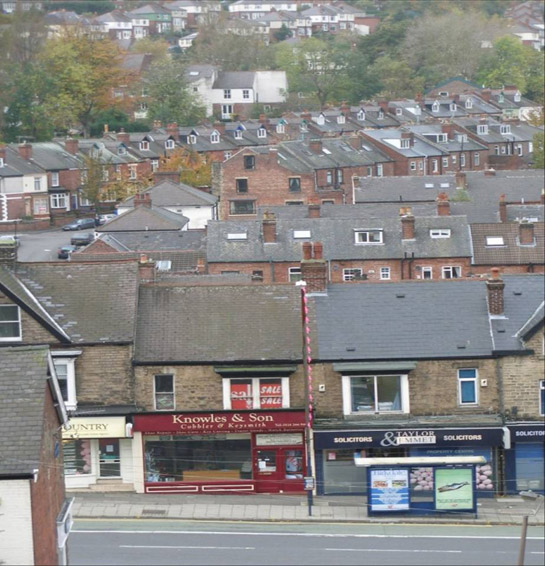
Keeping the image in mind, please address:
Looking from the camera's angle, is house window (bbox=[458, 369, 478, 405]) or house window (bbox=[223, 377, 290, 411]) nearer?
house window (bbox=[223, 377, 290, 411])

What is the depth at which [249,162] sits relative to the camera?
90.0m

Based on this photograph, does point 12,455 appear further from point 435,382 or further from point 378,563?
point 435,382

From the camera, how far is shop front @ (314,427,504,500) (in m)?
36.1

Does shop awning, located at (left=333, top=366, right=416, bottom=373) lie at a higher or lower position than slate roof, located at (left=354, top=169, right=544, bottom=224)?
higher

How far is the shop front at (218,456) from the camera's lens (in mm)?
36719

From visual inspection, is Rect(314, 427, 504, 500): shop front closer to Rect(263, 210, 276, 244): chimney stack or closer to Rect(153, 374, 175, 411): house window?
Rect(153, 374, 175, 411): house window

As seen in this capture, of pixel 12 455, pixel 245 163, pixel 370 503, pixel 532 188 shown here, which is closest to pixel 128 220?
pixel 245 163

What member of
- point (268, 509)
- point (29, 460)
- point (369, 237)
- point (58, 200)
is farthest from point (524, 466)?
point (58, 200)

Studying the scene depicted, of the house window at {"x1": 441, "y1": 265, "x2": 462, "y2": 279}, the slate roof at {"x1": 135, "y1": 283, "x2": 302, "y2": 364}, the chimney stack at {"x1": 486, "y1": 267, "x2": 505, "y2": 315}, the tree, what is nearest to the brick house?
the slate roof at {"x1": 135, "y1": 283, "x2": 302, "y2": 364}

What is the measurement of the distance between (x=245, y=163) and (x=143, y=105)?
55.7m

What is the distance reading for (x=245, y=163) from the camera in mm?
89812

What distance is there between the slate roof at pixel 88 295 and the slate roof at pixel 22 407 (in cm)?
1138

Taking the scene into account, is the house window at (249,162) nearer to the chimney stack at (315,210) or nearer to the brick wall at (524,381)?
the chimney stack at (315,210)

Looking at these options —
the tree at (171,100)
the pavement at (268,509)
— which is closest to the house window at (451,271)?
the pavement at (268,509)
